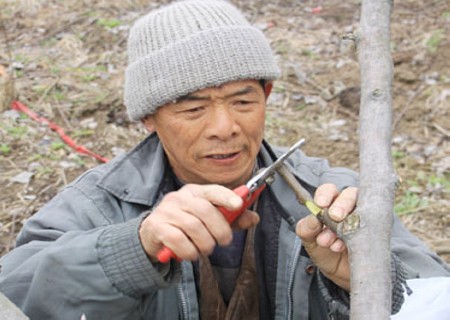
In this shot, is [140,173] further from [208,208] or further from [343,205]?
[343,205]

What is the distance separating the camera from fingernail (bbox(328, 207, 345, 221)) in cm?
152

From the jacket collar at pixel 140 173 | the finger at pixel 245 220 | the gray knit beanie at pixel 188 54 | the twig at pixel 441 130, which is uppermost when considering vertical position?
the gray knit beanie at pixel 188 54

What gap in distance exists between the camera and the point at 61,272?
1816 millimetres

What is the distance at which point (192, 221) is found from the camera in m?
1.55

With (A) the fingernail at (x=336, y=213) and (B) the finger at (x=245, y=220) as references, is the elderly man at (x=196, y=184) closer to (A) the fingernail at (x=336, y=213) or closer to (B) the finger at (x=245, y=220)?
(B) the finger at (x=245, y=220)

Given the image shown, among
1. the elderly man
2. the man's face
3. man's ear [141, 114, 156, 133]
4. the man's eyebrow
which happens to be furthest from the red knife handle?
man's ear [141, 114, 156, 133]

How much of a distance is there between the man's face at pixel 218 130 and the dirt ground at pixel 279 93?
2.03 meters

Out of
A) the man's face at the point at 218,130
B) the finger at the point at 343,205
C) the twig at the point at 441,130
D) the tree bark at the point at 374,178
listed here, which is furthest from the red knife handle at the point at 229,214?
the twig at the point at 441,130

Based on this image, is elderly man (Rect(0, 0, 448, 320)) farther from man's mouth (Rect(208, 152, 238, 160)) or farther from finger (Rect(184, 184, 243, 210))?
finger (Rect(184, 184, 243, 210))

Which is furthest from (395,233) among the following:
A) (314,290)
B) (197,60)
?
(197,60)

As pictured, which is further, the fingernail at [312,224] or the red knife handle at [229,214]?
the fingernail at [312,224]

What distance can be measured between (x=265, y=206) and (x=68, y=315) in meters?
0.89

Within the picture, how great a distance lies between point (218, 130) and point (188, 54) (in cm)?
30

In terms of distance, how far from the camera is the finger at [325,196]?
167cm
